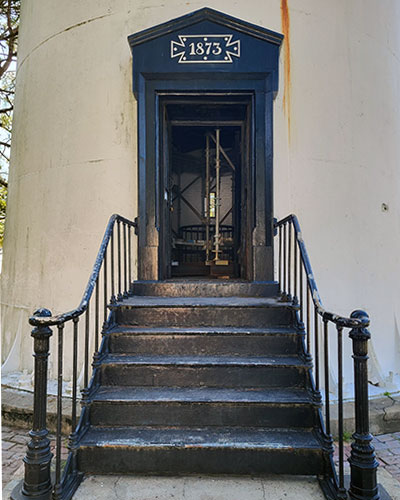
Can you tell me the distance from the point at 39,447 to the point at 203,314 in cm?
170

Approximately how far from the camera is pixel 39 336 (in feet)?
7.29

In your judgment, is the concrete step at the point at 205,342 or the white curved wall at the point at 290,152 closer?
the concrete step at the point at 205,342

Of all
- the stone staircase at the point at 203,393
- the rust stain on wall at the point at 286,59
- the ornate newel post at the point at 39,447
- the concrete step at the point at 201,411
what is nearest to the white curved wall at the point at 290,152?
the rust stain on wall at the point at 286,59

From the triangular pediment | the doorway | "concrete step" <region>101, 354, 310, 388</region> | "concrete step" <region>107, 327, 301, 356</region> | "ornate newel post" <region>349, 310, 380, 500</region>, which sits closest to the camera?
"ornate newel post" <region>349, 310, 380, 500</region>

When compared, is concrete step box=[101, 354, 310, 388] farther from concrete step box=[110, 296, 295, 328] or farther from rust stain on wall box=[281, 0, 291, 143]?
rust stain on wall box=[281, 0, 291, 143]

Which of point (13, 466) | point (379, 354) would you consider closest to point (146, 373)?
point (13, 466)

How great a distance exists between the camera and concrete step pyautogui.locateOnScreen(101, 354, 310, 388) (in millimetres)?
2971

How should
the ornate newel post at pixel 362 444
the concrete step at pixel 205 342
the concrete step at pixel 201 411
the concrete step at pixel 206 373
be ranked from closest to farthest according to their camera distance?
the ornate newel post at pixel 362 444, the concrete step at pixel 201 411, the concrete step at pixel 206 373, the concrete step at pixel 205 342

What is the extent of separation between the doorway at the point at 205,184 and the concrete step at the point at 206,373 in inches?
63.6

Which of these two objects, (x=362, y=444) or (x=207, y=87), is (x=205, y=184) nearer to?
(x=207, y=87)

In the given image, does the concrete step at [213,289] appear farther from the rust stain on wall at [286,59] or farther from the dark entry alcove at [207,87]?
the rust stain on wall at [286,59]

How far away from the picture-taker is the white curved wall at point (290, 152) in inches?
175

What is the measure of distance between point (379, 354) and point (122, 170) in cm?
376

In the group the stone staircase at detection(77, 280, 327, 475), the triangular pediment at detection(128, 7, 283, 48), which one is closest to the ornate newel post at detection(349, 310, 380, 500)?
the stone staircase at detection(77, 280, 327, 475)
